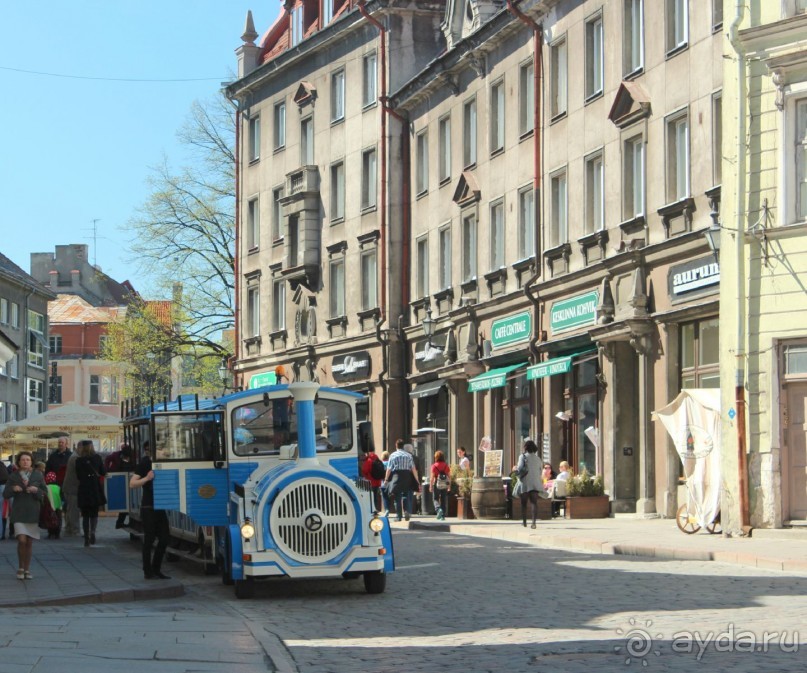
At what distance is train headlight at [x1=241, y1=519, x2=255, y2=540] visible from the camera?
679 inches

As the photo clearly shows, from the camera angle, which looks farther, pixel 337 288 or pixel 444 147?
pixel 337 288

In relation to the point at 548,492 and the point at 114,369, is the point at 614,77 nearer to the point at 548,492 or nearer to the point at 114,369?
the point at 548,492

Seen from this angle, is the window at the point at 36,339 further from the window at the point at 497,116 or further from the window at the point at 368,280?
the window at the point at 497,116

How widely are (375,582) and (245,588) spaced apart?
1426 mm

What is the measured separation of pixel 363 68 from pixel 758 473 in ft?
88.9

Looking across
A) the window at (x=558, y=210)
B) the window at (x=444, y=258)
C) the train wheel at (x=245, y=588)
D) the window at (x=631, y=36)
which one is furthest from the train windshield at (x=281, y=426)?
the window at (x=444, y=258)

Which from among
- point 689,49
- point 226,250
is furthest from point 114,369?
point 689,49

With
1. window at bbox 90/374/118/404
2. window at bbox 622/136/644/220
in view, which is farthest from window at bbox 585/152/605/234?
window at bbox 90/374/118/404

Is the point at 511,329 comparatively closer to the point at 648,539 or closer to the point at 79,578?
the point at 648,539

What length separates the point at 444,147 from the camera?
45.4 metres

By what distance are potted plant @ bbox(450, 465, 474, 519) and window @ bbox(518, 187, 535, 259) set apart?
5818 mm

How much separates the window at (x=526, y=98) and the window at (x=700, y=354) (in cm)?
958

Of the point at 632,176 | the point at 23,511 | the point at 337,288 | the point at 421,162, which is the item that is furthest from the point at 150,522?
the point at 337,288

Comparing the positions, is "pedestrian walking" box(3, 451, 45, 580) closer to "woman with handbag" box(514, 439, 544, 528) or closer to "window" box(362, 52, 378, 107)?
"woman with handbag" box(514, 439, 544, 528)
